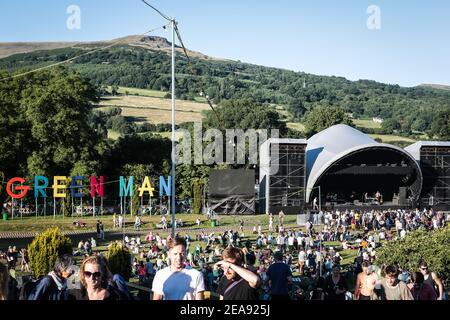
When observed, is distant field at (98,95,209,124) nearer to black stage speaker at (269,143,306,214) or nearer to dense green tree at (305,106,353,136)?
dense green tree at (305,106,353,136)

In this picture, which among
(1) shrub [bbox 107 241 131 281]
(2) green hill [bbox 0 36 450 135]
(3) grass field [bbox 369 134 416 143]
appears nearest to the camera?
(1) shrub [bbox 107 241 131 281]

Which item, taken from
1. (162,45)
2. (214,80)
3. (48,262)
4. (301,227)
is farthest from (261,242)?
(162,45)

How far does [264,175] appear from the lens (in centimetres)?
3984

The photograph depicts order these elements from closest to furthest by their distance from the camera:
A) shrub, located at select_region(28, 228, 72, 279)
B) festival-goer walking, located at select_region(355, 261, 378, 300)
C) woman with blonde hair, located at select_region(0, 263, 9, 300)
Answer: woman with blonde hair, located at select_region(0, 263, 9, 300)
festival-goer walking, located at select_region(355, 261, 378, 300)
shrub, located at select_region(28, 228, 72, 279)

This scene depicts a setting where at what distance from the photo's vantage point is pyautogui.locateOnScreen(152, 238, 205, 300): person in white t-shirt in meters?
4.55

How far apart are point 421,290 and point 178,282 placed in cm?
311

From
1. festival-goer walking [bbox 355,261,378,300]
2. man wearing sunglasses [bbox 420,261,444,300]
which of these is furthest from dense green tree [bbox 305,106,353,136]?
festival-goer walking [bbox 355,261,378,300]

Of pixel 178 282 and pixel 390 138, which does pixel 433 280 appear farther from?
pixel 390 138

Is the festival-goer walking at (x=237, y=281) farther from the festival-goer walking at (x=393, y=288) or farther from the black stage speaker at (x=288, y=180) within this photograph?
the black stage speaker at (x=288, y=180)

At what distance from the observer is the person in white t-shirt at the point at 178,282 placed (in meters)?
4.55

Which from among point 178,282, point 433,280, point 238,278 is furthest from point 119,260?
point 178,282

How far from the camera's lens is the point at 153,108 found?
90312mm

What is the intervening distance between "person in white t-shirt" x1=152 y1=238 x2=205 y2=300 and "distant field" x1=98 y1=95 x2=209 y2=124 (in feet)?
247
